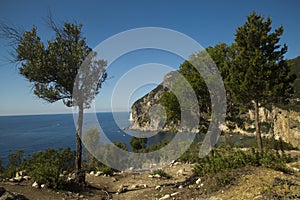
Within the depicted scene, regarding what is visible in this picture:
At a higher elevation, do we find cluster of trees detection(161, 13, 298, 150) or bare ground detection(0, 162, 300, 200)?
cluster of trees detection(161, 13, 298, 150)

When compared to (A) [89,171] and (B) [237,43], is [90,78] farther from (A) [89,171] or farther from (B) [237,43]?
(B) [237,43]

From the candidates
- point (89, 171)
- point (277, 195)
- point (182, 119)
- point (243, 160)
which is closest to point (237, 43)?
point (182, 119)

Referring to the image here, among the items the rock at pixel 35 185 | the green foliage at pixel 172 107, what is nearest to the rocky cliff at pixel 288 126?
the green foliage at pixel 172 107

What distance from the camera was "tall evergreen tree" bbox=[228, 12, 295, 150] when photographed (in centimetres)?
1250

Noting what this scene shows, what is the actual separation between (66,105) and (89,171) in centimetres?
638

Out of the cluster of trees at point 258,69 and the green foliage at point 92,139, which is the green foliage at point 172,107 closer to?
the cluster of trees at point 258,69

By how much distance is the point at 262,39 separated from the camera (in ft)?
42.7

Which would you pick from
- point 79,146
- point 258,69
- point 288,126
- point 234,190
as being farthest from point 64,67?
point 288,126

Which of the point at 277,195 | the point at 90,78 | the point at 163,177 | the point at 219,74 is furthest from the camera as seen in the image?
the point at 219,74

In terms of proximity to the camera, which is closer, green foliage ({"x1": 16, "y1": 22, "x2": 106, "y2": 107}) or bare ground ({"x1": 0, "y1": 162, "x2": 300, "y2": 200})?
bare ground ({"x1": 0, "y1": 162, "x2": 300, "y2": 200})

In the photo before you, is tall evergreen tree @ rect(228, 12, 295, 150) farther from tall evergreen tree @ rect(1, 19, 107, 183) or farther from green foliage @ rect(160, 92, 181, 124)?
tall evergreen tree @ rect(1, 19, 107, 183)

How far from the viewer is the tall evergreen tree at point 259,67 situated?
12.5 metres

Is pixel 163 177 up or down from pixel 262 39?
down

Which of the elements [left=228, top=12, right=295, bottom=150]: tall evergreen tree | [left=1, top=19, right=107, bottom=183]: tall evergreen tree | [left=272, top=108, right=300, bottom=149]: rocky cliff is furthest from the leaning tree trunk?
[left=272, top=108, right=300, bottom=149]: rocky cliff
